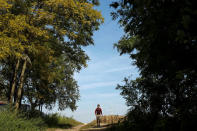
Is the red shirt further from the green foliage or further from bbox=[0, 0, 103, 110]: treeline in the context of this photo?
the green foliage

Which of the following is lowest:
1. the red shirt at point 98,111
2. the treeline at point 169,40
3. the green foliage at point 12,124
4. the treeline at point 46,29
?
the green foliage at point 12,124

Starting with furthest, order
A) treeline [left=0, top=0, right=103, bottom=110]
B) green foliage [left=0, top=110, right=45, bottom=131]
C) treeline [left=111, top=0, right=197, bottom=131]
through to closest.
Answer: treeline [left=0, top=0, right=103, bottom=110]
green foliage [left=0, top=110, right=45, bottom=131]
treeline [left=111, top=0, right=197, bottom=131]

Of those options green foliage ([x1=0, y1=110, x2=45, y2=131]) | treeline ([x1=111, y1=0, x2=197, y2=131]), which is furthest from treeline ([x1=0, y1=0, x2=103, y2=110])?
treeline ([x1=111, y1=0, x2=197, y2=131])

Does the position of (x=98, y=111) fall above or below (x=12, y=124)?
above

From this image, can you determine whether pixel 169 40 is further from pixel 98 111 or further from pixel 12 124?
pixel 98 111

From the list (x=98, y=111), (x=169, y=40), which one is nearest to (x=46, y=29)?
(x=98, y=111)

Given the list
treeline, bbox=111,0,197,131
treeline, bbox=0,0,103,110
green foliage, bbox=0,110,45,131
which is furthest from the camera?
treeline, bbox=0,0,103,110

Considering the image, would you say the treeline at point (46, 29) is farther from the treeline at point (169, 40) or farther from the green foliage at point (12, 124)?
the treeline at point (169, 40)

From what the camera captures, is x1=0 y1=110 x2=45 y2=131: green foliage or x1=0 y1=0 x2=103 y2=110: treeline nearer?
x1=0 y1=110 x2=45 y2=131: green foliage

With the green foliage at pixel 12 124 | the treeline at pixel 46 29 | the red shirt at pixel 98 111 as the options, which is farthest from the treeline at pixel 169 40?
the red shirt at pixel 98 111

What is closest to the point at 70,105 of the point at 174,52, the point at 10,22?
the point at 10,22

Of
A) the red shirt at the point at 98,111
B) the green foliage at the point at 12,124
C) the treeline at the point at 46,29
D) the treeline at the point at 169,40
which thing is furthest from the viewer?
the red shirt at the point at 98,111

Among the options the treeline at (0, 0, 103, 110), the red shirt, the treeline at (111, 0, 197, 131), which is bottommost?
the red shirt

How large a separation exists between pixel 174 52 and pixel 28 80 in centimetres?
2358
